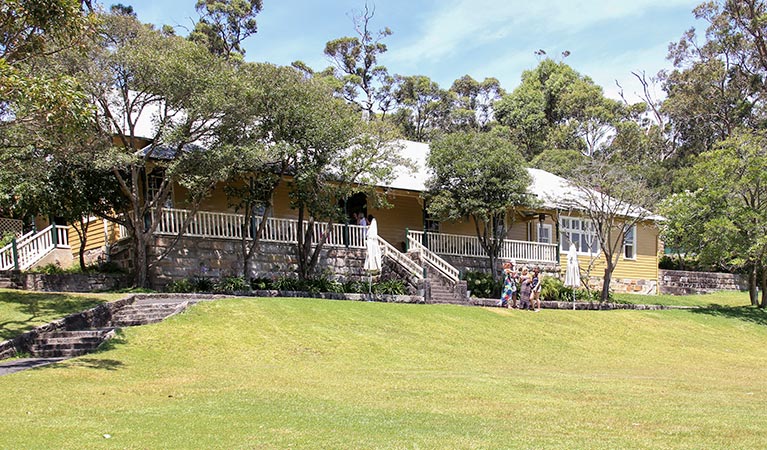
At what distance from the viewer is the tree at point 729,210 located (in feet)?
85.5

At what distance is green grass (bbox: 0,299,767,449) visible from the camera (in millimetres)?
7699

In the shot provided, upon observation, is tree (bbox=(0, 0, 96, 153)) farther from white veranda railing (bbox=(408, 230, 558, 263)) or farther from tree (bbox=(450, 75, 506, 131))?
tree (bbox=(450, 75, 506, 131))

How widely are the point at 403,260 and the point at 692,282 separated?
19916mm

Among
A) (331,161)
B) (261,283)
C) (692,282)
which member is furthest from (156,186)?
(692,282)

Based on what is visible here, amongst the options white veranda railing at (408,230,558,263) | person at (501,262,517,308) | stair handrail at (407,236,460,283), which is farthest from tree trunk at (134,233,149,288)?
person at (501,262,517,308)

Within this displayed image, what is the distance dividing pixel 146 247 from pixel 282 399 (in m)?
13.4

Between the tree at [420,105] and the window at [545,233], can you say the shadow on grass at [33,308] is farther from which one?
the tree at [420,105]

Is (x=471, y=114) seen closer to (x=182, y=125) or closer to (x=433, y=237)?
(x=433, y=237)

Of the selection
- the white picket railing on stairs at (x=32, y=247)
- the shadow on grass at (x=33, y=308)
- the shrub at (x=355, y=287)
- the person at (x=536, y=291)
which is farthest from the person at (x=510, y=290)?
the white picket railing on stairs at (x=32, y=247)

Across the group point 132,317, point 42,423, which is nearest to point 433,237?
point 132,317

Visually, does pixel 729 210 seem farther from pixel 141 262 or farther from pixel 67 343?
pixel 67 343

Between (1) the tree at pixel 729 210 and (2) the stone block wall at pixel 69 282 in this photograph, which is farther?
(1) the tree at pixel 729 210

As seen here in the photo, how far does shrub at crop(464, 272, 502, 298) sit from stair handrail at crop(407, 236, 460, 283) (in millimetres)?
870

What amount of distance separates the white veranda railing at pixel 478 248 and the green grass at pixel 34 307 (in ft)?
44.5
